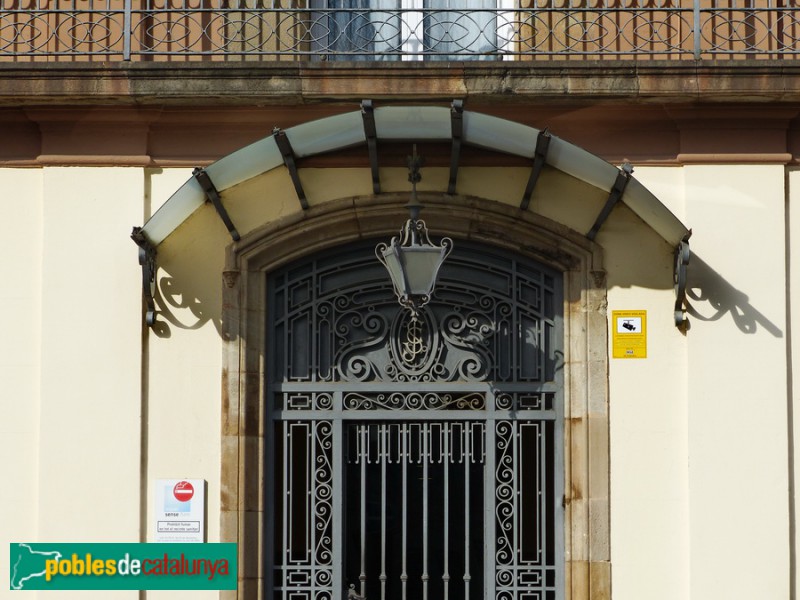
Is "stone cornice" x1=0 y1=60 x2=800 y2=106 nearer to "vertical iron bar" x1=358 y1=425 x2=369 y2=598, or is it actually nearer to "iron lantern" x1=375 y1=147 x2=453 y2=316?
"iron lantern" x1=375 y1=147 x2=453 y2=316

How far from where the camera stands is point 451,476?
8.48 m

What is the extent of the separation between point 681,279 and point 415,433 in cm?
199

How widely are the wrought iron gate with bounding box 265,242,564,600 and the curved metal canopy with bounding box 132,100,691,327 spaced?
79cm

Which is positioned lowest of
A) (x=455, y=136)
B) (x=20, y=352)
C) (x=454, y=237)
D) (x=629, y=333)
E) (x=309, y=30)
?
(x=20, y=352)

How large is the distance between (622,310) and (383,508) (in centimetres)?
202

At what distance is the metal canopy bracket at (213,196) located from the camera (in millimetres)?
7859

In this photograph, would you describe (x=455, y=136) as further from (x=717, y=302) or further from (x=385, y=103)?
(x=717, y=302)

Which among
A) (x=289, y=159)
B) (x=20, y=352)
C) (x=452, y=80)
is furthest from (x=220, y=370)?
(x=452, y=80)

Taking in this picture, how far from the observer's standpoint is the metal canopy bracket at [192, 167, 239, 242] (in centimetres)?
786

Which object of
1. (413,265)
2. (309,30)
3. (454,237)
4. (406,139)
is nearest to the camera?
(413,265)

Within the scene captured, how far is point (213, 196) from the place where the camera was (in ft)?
26.5

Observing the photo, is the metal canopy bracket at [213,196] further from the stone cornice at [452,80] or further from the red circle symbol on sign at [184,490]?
the red circle symbol on sign at [184,490]

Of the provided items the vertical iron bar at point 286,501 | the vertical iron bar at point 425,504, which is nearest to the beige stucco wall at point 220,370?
the vertical iron bar at point 286,501

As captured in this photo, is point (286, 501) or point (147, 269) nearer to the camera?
point (147, 269)
